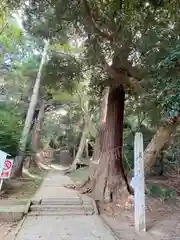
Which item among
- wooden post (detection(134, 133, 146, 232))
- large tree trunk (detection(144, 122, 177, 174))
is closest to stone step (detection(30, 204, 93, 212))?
wooden post (detection(134, 133, 146, 232))

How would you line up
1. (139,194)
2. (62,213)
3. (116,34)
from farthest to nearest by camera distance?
(116,34)
(62,213)
(139,194)

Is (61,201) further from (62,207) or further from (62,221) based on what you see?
(62,221)

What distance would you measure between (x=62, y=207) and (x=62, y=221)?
101cm

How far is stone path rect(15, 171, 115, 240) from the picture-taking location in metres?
4.64

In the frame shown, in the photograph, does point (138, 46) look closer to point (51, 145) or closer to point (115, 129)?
point (115, 129)

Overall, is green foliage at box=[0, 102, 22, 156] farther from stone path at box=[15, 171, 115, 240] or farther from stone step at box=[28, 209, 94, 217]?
stone step at box=[28, 209, 94, 217]

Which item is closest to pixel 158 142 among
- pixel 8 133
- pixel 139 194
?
pixel 139 194

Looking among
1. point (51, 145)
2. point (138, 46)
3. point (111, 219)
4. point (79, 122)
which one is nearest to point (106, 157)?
point (111, 219)

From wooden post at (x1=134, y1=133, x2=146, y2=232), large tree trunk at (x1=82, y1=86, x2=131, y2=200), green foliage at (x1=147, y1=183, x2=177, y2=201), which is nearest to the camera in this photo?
wooden post at (x1=134, y1=133, x2=146, y2=232)

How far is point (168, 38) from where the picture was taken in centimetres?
686

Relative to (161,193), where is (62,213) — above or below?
below

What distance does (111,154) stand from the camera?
7965mm

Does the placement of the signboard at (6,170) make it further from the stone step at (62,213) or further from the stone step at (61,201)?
the stone step at (62,213)

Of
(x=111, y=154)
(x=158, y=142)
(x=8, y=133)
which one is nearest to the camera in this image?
(x=158, y=142)
